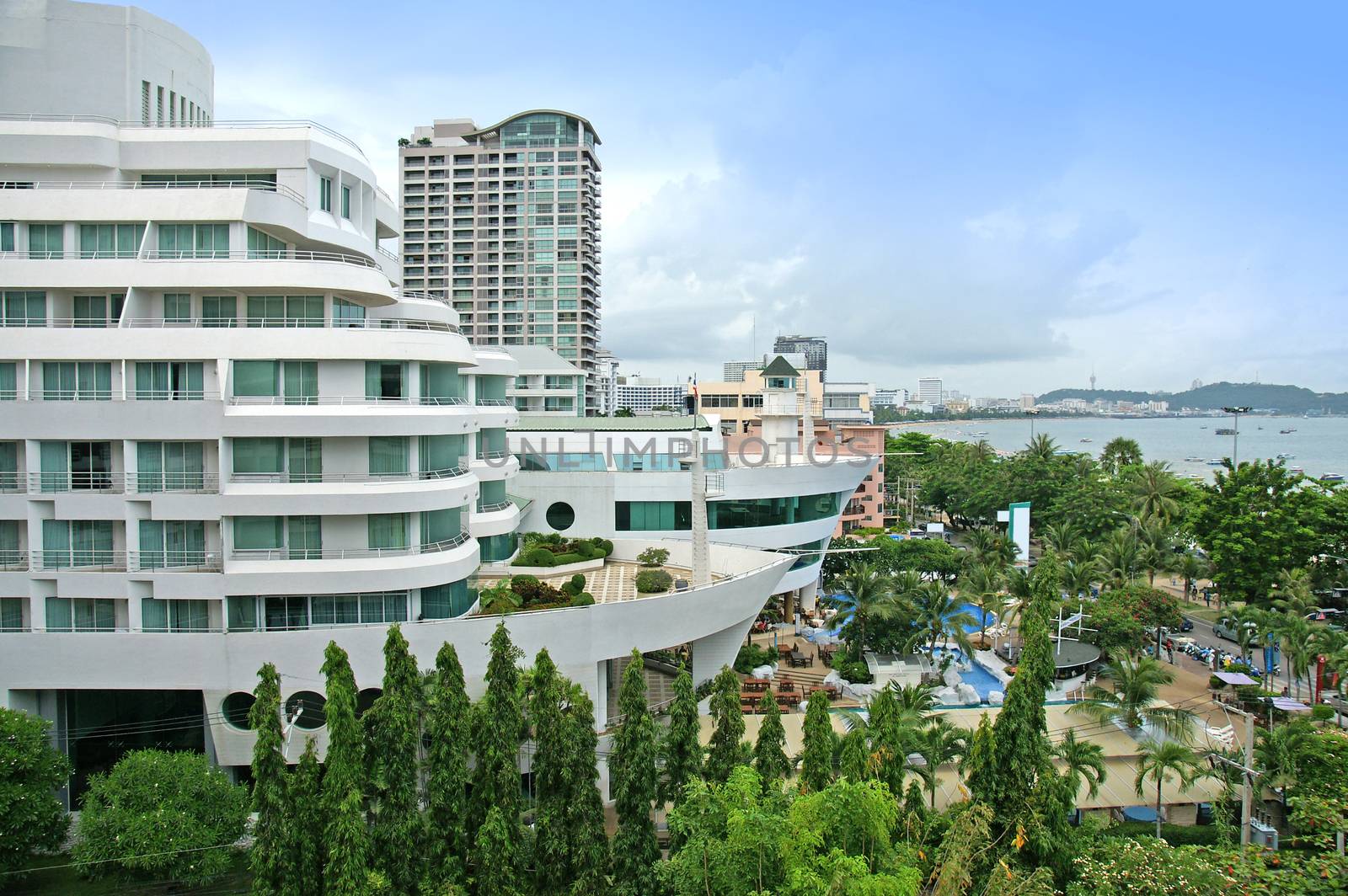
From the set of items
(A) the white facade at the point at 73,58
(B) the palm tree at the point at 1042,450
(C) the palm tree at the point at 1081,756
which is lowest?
(C) the palm tree at the point at 1081,756

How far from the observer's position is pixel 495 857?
57.9 ft

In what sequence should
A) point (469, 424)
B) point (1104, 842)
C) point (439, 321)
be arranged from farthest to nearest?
1. point (439, 321)
2. point (469, 424)
3. point (1104, 842)

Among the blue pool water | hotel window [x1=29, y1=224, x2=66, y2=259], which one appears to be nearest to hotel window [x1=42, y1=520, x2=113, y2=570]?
hotel window [x1=29, y1=224, x2=66, y2=259]

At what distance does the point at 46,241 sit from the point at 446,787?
58.5ft

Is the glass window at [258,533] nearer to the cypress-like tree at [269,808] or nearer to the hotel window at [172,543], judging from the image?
the hotel window at [172,543]

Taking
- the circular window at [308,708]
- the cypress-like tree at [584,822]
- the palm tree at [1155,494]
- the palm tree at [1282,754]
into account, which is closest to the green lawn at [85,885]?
the circular window at [308,708]

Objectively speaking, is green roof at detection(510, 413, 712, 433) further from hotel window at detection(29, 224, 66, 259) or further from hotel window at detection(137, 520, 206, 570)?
hotel window at detection(29, 224, 66, 259)

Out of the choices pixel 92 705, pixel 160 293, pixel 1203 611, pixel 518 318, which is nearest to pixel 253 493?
pixel 160 293

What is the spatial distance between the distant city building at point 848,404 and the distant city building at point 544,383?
2907 centimetres

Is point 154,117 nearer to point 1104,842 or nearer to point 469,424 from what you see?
point 469,424

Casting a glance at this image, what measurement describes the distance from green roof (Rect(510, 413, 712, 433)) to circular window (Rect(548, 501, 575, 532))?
4806 millimetres

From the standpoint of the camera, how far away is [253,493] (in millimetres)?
22359

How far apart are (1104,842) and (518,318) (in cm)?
9027

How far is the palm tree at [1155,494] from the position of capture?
56125 millimetres
